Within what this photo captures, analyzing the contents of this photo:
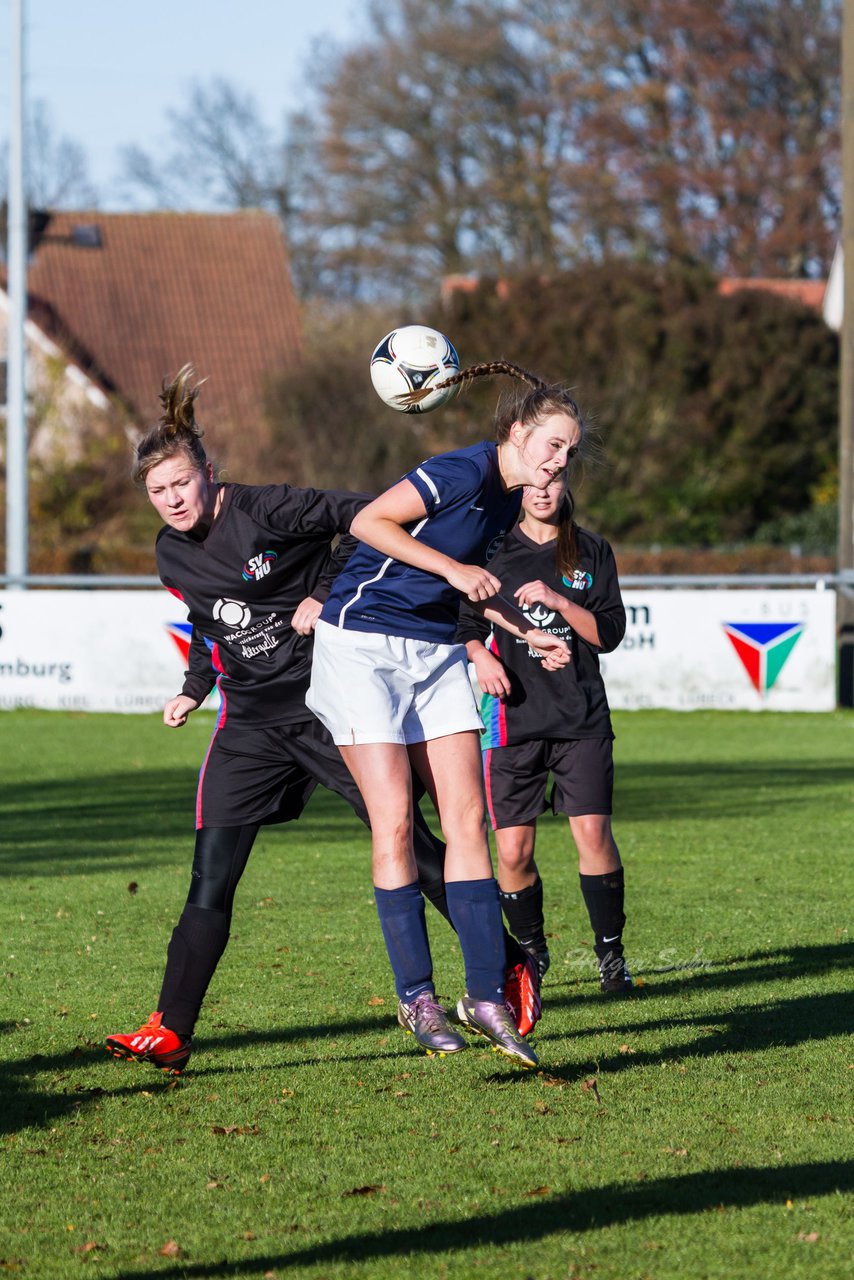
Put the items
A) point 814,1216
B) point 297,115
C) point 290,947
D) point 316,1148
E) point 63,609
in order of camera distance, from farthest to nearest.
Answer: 1. point 297,115
2. point 63,609
3. point 290,947
4. point 316,1148
5. point 814,1216

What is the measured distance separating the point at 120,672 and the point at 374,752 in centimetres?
1392

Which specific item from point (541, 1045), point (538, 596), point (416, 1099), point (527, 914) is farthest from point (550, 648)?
point (527, 914)

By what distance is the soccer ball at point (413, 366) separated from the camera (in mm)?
5062

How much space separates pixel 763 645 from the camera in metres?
17.8

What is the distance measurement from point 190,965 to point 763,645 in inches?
524

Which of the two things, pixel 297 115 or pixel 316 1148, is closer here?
pixel 316 1148

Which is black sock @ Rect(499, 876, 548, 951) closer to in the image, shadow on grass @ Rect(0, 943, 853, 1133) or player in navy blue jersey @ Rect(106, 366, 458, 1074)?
shadow on grass @ Rect(0, 943, 853, 1133)

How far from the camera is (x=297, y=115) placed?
160 ft

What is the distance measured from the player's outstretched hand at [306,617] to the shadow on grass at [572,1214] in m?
1.78

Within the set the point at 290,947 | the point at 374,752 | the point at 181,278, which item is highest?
the point at 181,278

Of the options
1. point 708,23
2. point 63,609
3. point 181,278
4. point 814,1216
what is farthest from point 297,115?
point 814,1216

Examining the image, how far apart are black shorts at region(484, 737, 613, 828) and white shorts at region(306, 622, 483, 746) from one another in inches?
55.1

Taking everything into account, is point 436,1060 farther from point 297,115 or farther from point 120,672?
point 297,115

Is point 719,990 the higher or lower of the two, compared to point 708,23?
lower
